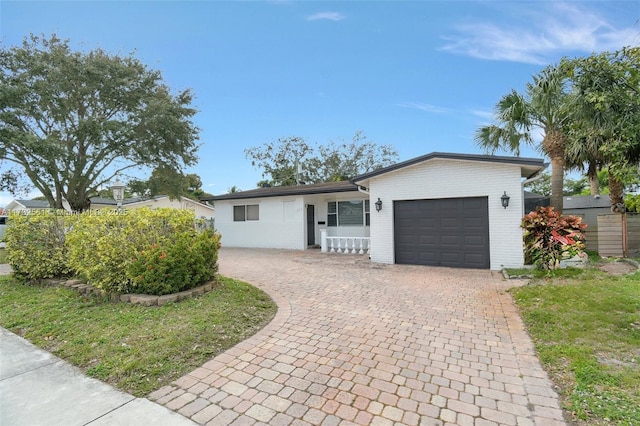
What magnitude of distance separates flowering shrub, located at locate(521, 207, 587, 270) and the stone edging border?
7182 millimetres

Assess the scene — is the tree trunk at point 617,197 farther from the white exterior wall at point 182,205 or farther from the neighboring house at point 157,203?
the white exterior wall at point 182,205

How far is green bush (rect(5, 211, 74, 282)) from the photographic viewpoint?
6668mm

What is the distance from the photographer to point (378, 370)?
301 centimetres

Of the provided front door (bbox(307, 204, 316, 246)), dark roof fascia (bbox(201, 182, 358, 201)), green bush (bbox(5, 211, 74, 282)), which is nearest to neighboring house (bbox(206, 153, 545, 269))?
dark roof fascia (bbox(201, 182, 358, 201))

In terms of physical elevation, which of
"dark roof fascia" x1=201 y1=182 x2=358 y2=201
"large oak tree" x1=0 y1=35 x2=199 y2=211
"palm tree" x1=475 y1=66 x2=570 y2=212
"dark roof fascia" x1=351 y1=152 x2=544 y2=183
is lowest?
"dark roof fascia" x1=201 y1=182 x2=358 y2=201

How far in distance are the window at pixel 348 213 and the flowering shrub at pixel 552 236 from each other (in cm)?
717

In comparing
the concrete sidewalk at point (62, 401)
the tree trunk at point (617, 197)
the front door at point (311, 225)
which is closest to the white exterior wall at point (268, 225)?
the front door at point (311, 225)

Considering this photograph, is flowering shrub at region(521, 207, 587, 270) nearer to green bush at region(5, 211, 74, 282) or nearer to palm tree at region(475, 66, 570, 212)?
palm tree at region(475, 66, 570, 212)

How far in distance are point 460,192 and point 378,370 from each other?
23.1 ft

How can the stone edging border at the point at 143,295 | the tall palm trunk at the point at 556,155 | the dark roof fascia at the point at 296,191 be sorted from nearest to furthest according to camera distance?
the stone edging border at the point at 143,295 → the tall palm trunk at the point at 556,155 → the dark roof fascia at the point at 296,191

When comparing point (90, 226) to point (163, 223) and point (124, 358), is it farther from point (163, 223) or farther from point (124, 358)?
point (124, 358)

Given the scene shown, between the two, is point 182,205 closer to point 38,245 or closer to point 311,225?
point 311,225

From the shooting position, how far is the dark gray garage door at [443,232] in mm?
8555

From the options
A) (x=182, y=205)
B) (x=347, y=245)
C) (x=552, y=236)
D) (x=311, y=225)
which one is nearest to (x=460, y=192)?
(x=552, y=236)
